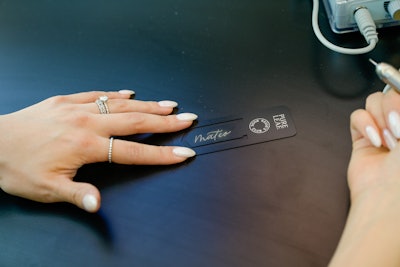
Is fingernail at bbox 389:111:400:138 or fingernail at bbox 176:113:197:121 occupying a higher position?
fingernail at bbox 176:113:197:121

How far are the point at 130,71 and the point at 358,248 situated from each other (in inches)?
21.1

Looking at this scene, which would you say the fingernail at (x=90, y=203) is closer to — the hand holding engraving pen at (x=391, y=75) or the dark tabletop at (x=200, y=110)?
the dark tabletop at (x=200, y=110)

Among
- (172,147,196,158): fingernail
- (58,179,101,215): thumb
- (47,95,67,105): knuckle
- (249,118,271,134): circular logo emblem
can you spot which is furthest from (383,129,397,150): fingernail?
(47,95,67,105): knuckle

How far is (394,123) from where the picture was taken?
584mm

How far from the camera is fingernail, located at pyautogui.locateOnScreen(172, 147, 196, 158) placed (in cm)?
72

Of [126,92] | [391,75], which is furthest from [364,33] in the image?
[126,92]

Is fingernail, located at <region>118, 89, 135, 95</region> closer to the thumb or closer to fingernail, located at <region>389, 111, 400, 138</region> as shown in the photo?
the thumb

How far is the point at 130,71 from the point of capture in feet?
2.82

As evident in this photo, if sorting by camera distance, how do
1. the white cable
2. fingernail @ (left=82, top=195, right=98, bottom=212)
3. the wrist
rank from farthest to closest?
the white cable, fingernail @ (left=82, top=195, right=98, bottom=212), the wrist

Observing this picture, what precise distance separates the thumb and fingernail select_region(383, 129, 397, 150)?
428mm

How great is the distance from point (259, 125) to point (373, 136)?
0.65ft

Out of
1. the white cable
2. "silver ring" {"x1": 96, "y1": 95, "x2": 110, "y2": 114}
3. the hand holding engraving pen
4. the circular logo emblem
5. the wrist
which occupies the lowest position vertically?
the wrist

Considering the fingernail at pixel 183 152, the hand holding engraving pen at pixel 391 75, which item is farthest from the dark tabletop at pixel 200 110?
the hand holding engraving pen at pixel 391 75

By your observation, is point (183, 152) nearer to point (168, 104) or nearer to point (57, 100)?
point (168, 104)
